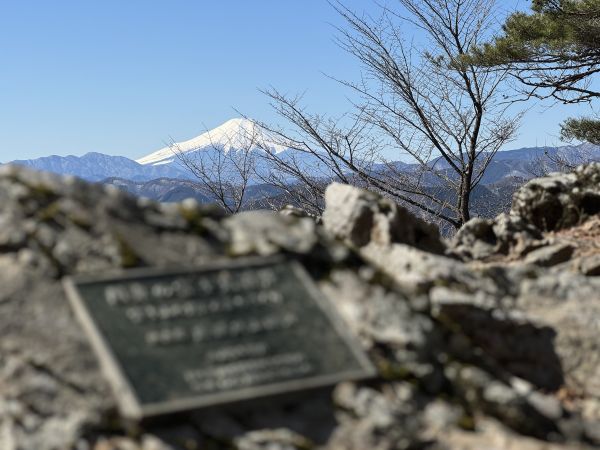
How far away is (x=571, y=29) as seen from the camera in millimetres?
14242

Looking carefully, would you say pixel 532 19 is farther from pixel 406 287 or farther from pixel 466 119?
pixel 406 287

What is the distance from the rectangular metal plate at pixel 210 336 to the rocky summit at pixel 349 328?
0.26 feet

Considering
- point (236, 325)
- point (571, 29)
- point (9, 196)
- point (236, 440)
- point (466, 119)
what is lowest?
point (236, 440)

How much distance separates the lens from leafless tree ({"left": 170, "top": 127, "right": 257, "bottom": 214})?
21.5 meters

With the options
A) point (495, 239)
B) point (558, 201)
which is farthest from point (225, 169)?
point (495, 239)

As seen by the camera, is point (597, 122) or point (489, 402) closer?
point (489, 402)

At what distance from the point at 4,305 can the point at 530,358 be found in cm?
267

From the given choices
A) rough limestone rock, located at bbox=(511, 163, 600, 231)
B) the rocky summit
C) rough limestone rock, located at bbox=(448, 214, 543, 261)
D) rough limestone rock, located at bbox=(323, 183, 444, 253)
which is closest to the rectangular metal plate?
the rocky summit

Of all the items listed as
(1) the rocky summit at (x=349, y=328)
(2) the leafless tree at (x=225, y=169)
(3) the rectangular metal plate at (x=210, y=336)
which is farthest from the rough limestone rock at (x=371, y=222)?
(2) the leafless tree at (x=225, y=169)

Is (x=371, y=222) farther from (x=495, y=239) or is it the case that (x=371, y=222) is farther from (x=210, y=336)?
(x=210, y=336)

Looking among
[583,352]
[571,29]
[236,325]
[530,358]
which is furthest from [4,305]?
[571,29]

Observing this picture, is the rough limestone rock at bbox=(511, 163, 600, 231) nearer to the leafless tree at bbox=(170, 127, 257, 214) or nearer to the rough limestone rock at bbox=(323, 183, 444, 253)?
the rough limestone rock at bbox=(323, 183, 444, 253)

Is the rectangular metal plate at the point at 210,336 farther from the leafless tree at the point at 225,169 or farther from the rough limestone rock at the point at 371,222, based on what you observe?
the leafless tree at the point at 225,169

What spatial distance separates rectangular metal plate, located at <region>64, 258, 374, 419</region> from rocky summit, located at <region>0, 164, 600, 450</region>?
79 millimetres
